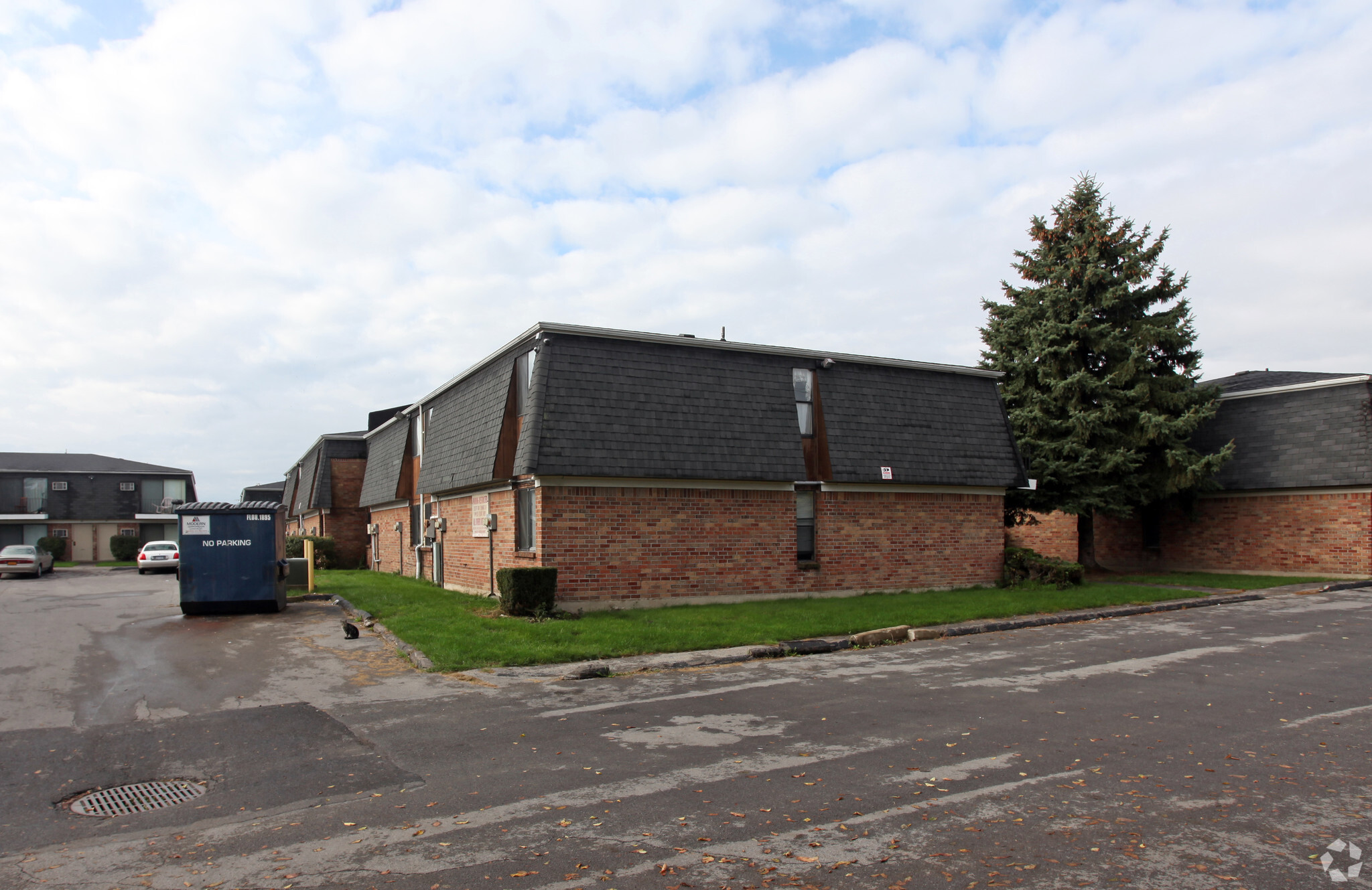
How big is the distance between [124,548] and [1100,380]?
52.7 metres

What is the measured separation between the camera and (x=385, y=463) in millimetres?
29656

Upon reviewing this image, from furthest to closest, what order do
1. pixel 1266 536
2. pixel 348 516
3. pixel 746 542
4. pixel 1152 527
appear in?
pixel 348 516 < pixel 1152 527 < pixel 1266 536 < pixel 746 542

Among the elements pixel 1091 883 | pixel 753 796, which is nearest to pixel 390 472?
pixel 753 796

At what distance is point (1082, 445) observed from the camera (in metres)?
22.8

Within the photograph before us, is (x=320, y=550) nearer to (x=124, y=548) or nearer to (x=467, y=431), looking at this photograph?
(x=467, y=431)

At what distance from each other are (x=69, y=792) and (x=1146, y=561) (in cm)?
2928

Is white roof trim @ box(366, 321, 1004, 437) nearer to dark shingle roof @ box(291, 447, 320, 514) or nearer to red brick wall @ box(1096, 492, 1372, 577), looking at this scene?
red brick wall @ box(1096, 492, 1372, 577)

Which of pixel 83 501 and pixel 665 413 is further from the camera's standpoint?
pixel 83 501

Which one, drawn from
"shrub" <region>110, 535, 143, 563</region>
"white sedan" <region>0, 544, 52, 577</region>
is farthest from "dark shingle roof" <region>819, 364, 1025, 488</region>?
"shrub" <region>110, 535, 143, 563</region>

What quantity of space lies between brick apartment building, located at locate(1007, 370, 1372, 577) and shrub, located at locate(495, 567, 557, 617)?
20999 millimetres

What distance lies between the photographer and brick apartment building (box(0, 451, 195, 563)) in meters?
48.7

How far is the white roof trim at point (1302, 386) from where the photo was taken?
22312 millimetres

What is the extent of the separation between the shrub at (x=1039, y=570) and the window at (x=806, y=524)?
534cm

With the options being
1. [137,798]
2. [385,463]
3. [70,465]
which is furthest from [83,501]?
[137,798]
